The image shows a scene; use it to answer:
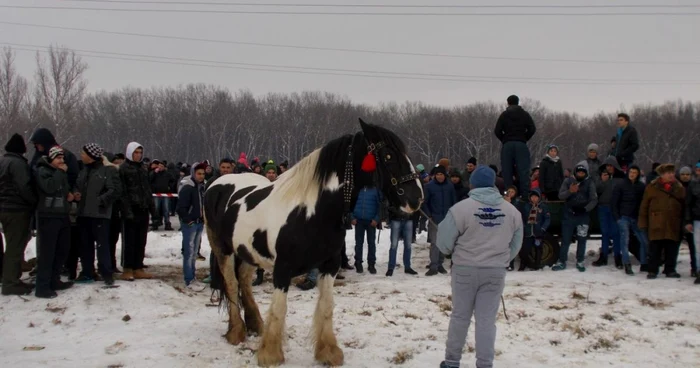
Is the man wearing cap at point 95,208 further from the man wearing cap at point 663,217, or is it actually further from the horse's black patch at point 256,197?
the man wearing cap at point 663,217

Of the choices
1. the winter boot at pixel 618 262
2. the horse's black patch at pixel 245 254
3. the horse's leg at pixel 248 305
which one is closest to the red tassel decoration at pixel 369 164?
the horse's black patch at pixel 245 254

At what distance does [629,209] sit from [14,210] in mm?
9901

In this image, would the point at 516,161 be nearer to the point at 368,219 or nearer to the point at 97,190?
the point at 368,219

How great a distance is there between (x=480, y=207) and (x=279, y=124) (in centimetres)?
5677

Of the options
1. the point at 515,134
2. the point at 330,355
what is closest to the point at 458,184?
the point at 515,134

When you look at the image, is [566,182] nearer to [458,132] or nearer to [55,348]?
[55,348]

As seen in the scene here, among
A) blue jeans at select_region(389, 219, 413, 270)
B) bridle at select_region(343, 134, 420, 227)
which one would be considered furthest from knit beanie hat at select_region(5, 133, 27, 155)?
blue jeans at select_region(389, 219, 413, 270)

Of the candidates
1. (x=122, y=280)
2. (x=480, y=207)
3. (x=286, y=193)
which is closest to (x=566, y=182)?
(x=480, y=207)

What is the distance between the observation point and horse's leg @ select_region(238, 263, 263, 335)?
620 centimetres

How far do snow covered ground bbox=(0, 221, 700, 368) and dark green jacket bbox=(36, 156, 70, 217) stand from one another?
44.8 inches

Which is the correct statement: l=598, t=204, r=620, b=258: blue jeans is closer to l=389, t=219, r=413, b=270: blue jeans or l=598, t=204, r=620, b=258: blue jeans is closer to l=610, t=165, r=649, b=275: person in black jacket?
l=610, t=165, r=649, b=275: person in black jacket

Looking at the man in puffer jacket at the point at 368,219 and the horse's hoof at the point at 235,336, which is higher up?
the man in puffer jacket at the point at 368,219

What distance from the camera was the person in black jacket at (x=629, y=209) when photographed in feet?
31.7

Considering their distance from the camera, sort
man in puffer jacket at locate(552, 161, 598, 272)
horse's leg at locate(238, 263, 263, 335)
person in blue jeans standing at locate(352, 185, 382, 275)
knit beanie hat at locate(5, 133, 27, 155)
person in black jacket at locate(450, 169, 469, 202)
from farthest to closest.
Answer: person in black jacket at locate(450, 169, 469, 202) < person in blue jeans standing at locate(352, 185, 382, 275) < man in puffer jacket at locate(552, 161, 598, 272) < knit beanie hat at locate(5, 133, 27, 155) < horse's leg at locate(238, 263, 263, 335)
